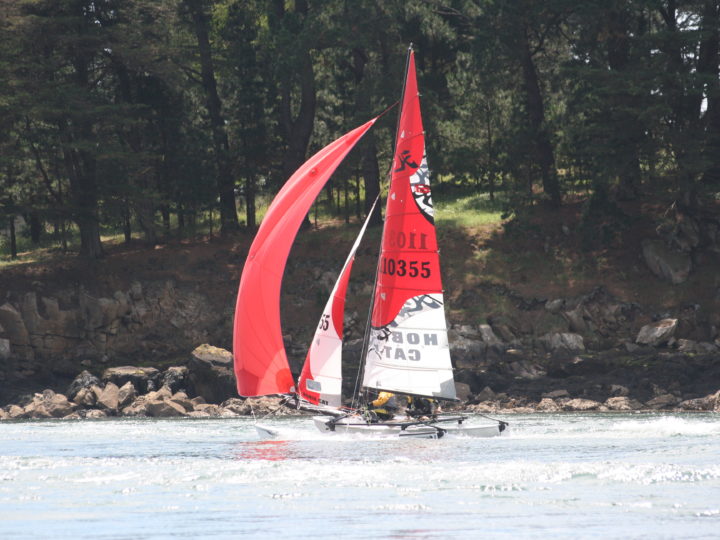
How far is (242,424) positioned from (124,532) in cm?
2385

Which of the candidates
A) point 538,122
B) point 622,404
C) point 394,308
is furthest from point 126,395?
point 538,122

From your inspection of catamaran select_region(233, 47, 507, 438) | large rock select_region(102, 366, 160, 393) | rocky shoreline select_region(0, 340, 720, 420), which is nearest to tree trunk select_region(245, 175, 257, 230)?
rocky shoreline select_region(0, 340, 720, 420)

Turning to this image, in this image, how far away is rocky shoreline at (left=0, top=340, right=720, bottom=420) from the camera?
1858 inches

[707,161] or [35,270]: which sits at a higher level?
[707,161]

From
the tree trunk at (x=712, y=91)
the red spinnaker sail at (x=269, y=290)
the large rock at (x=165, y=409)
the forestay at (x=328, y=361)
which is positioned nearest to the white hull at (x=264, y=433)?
the forestay at (x=328, y=361)

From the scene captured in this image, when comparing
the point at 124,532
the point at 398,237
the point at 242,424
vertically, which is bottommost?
the point at 242,424

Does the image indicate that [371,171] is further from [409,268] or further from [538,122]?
[409,268]

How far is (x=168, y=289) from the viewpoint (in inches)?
2354

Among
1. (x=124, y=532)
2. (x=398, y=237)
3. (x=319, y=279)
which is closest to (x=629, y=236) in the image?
(x=319, y=279)

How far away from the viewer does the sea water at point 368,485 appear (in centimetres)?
2067

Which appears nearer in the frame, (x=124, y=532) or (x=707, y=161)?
(x=124, y=532)

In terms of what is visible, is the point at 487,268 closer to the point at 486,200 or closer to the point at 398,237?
the point at 486,200

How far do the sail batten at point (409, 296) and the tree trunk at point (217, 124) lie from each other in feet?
102

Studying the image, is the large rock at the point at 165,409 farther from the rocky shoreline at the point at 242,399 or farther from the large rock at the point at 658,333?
the large rock at the point at 658,333
